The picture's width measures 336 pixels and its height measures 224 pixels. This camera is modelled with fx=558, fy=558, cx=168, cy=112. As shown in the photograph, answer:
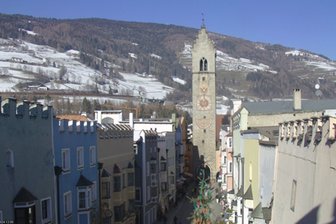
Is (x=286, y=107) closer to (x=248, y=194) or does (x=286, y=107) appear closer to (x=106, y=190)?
(x=106, y=190)

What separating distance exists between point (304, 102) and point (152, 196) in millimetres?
16505

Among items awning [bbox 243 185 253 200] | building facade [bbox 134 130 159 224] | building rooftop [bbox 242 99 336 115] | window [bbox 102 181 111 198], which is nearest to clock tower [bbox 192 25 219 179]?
building facade [bbox 134 130 159 224]

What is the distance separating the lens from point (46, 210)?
23625mm

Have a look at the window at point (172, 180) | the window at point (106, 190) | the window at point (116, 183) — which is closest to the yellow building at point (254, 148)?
the window at point (106, 190)

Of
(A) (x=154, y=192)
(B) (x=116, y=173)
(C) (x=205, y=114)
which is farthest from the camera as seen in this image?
(C) (x=205, y=114)

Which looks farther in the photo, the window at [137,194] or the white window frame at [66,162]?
the window at [137,194]

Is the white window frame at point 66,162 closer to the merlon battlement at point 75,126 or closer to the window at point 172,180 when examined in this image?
the merlon battlement at point 75,126

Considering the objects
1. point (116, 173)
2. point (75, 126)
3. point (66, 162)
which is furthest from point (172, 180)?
point (66, 162)

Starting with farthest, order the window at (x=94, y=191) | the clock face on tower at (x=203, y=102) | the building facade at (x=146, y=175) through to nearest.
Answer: the clock face on tower at (x=203, y=102), the building facade at (x=146, y=175), the window at (x=94, y=191)

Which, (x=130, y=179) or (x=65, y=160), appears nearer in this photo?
(x=65, y=160)

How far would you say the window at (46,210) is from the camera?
23125 millimetres

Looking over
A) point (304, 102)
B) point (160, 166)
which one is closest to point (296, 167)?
point (304, 102)

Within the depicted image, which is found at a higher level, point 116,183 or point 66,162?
point 66,162

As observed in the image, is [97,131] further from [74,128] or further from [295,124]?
[295,124]
